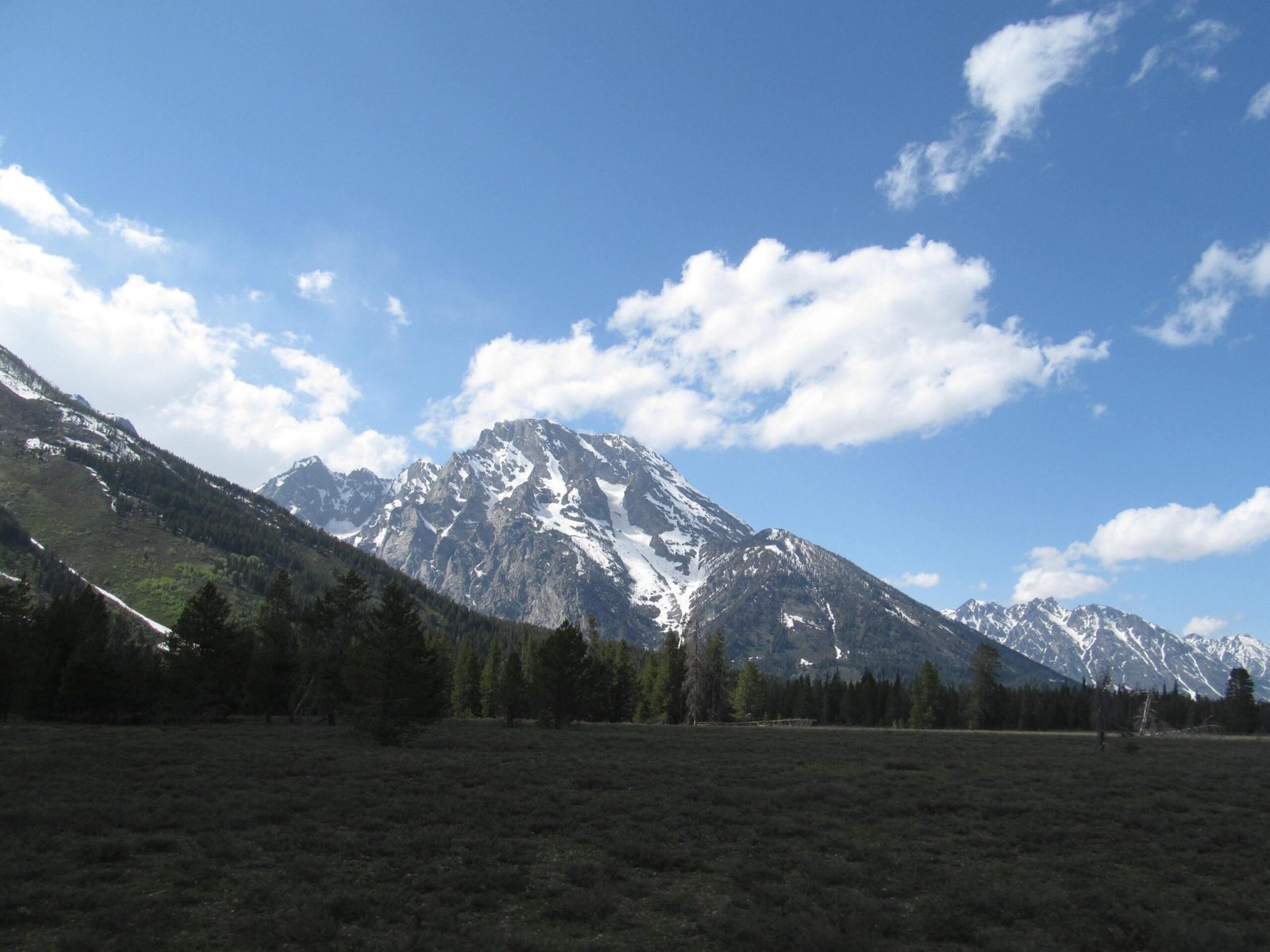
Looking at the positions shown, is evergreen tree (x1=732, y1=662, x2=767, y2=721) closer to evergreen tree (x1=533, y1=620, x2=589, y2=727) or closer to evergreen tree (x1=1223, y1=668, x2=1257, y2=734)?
evergreen tree (x1=533, y1=620, x2=589, y2=727)

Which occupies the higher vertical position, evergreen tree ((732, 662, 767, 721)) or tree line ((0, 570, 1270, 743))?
tree line ((0, 570, 1270, 743))

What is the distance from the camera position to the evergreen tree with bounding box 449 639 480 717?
355ft

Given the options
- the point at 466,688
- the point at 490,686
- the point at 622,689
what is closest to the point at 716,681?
the point at 622,689

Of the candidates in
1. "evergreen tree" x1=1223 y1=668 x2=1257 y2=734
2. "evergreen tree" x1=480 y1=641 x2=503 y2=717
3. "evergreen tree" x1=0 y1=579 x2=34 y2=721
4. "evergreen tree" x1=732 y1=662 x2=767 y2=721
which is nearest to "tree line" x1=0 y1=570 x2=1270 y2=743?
"evergreen tree" x1=0 y1=579 x2=34 y2=721

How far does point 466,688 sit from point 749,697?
4610cm

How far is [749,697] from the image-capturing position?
115 metres

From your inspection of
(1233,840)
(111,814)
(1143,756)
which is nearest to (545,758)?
(111,814)

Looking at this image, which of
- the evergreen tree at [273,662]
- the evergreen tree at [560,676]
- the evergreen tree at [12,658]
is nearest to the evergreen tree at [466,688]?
the evergreen tree at [273,662]

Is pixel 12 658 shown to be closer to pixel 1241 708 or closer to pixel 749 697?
pixel 749 697

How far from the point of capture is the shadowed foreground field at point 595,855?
40.8 feet

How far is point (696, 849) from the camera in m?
18.9

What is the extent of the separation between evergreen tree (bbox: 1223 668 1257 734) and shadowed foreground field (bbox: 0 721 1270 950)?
110437mm

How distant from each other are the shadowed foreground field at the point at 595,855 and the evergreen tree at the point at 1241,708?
110437mm

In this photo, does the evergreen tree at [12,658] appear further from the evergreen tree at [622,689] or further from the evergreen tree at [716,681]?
the evergreen tree at [716,681]
